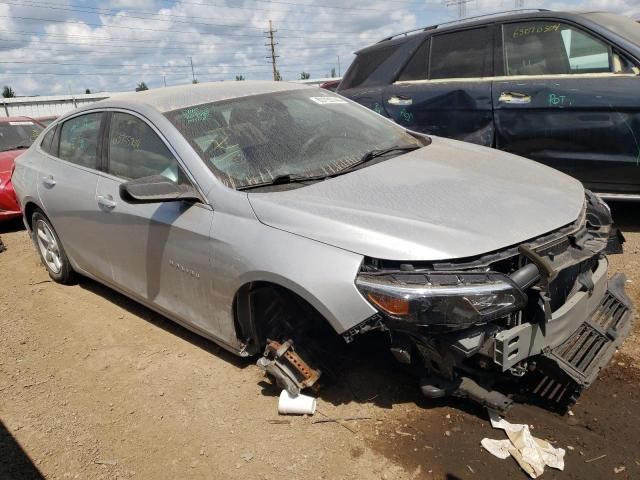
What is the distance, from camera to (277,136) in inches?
128

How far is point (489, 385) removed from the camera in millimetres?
2506

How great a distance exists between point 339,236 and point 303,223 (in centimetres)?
21

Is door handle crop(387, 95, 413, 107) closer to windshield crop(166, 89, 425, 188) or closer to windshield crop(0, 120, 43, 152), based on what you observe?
windshield crop(166, 89, 425, 188)

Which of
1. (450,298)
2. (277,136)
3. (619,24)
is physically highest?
(619,24)

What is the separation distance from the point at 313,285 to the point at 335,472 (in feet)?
2.78

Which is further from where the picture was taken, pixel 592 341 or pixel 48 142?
pixel 48 142

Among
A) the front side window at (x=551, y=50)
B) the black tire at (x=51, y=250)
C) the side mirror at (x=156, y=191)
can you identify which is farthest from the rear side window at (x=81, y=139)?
the front side window at (x=551, y=50)

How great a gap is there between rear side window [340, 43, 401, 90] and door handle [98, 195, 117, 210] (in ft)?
11.6

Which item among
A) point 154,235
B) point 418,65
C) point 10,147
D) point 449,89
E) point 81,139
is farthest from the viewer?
point 10,147

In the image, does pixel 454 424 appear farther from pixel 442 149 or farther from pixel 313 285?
pixel 442 149

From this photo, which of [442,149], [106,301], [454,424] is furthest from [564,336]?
[106,301]

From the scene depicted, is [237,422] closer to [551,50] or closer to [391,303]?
[391,303]

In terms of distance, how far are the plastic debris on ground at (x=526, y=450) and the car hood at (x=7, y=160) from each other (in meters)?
6.95

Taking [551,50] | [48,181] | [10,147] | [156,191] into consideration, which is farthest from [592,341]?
[10,147]
